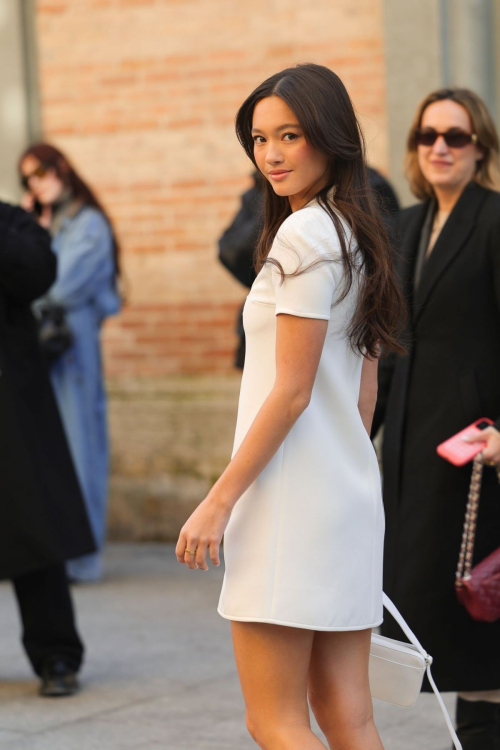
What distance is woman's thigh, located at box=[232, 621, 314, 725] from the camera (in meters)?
2.46

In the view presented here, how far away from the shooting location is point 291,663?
248cm

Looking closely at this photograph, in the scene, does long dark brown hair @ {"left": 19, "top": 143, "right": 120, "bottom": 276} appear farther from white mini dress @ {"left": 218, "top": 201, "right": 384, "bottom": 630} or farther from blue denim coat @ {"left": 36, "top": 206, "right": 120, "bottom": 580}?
white mini dress @ {"left": 218, "top": 201, "right": 384, "bottom": 630}

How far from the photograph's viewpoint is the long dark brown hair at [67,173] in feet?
21.4

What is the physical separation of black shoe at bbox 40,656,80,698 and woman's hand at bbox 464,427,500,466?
1.93 m

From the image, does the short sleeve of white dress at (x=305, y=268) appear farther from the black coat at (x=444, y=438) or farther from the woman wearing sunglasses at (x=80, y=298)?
the woman wearing sunglasses at (x=80, y=298)

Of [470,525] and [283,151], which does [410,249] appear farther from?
[283,151]

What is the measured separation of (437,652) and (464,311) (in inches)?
37.2

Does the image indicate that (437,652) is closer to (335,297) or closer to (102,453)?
(335,297)

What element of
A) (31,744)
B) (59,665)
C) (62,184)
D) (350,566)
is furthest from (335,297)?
(62,184)

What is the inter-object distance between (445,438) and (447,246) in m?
0.55

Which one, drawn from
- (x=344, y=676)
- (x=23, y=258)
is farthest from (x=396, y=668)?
(x=23, y=258)

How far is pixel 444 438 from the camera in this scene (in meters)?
3.57

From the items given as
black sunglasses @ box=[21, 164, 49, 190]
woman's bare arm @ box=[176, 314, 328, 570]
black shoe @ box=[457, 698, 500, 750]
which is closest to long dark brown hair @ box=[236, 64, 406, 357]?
woman's bare arm @ box=[176, 314, 328, 570]

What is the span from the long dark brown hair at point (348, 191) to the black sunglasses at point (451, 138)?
1.26 metres
